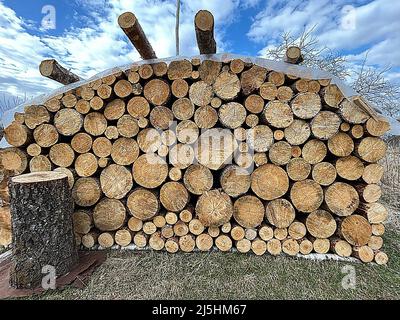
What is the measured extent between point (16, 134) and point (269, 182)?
2364 millimetres

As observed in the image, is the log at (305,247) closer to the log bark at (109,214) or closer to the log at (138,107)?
the log bark at (109,214)

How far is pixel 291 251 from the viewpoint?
7.36 ft

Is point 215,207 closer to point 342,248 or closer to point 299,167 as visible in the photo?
point 299,167

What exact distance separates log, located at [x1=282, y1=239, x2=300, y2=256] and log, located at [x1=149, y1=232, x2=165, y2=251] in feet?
3.66

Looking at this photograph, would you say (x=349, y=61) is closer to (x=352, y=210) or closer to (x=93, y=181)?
(x=352, y=210)

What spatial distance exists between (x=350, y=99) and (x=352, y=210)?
955mm

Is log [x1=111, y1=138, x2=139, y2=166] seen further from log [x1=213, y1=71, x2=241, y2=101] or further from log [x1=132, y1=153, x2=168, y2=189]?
log [x1=213, y1=71, x2=241, y2=101]

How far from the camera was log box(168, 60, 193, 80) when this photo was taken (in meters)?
2.25

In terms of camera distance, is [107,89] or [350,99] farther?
[107,89]

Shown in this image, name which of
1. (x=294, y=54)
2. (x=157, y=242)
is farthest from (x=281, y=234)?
(x=294, y=54)

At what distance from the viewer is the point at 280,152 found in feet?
7.16
